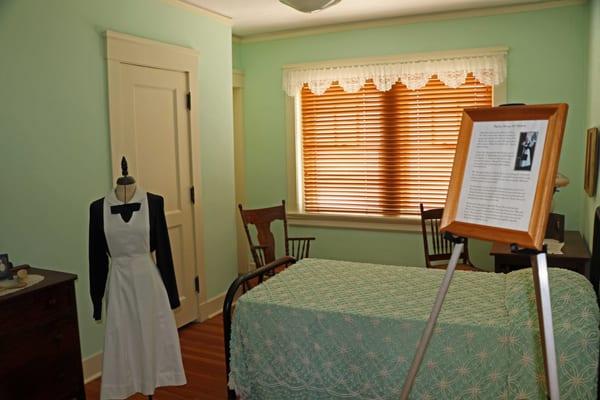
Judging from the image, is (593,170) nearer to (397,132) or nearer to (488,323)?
(488,323)

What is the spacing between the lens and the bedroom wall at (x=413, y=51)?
170 inches

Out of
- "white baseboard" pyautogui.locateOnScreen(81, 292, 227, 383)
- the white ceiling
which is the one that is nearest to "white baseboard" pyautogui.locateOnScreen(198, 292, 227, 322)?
"white baseboard" pyautogui.locateOnScreen(81, 292, 227, 383)

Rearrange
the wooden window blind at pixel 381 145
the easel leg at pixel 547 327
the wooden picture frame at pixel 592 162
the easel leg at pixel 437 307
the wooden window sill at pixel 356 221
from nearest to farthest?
the easel leg at pixel 547 327
the easel leg at pixel 437 307
the wooden picture frame at pixel 592 162
the wooden window blind at pixel 381 145
the wooden window sill at pixel 356 221

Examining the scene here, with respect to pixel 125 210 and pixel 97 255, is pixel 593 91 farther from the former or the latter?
pixel 97 255

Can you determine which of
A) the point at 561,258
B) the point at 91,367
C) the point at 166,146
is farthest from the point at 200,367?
the point at 561,258

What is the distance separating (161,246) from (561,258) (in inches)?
94.7

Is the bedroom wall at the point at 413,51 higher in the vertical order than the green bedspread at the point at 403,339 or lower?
higher

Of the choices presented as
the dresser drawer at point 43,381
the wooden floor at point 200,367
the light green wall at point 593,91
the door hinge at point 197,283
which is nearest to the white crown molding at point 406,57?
the light green wall at point 593,91

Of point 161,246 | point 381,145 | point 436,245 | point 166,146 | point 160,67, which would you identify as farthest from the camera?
point 381,145

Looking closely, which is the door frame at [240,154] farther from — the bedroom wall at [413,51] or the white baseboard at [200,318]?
the white baseboard at [200,318]

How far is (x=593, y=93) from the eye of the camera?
11.8 ft

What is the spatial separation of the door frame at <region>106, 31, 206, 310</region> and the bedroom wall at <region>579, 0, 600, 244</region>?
2.81 m

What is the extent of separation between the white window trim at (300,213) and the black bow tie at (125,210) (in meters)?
2.83

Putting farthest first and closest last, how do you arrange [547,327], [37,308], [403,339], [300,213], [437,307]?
[300,213]
[37,308]
[403,339]
[437,307]
[547,327]
